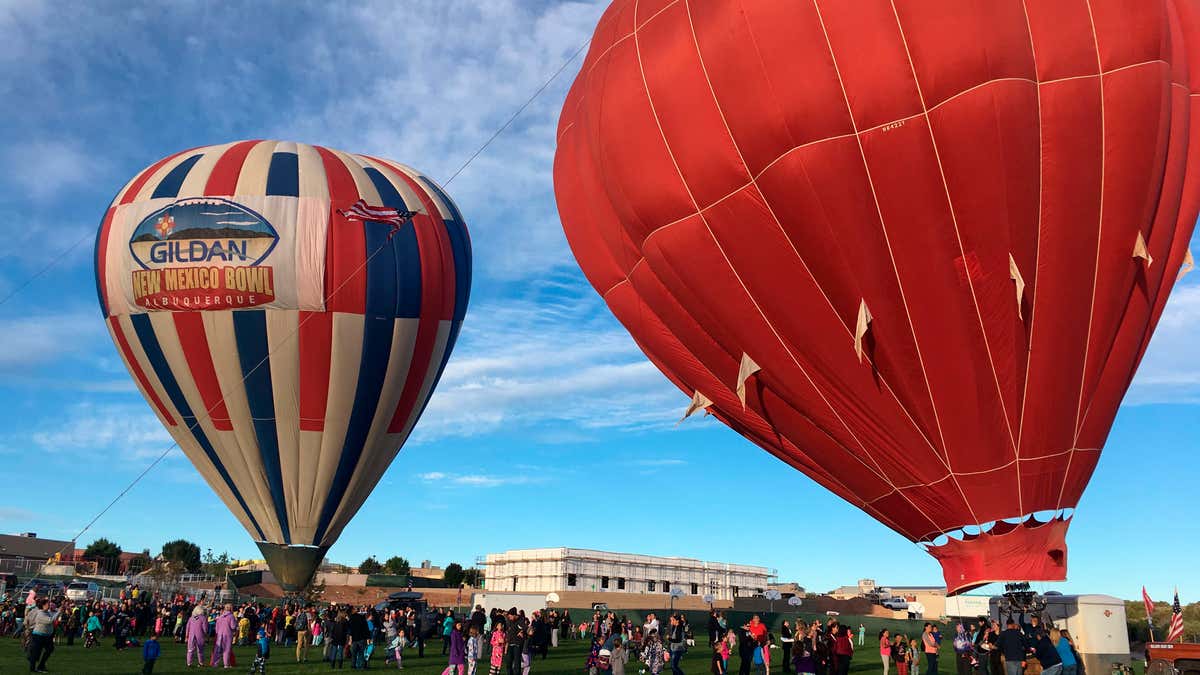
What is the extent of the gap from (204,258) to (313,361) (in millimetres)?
4397

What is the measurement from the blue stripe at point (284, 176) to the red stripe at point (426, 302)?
3.85 m

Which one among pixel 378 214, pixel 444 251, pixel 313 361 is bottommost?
pixel 313 361

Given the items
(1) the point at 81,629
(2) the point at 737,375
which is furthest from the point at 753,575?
(2) the point at 737,375

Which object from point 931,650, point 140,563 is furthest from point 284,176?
point 140,563

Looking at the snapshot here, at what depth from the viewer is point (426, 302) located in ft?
97.2

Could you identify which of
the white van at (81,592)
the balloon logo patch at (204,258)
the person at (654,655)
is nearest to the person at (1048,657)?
the person at (654,655)

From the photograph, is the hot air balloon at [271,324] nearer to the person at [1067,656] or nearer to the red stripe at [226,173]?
the red stripe at [226,173]

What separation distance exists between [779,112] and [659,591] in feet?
277

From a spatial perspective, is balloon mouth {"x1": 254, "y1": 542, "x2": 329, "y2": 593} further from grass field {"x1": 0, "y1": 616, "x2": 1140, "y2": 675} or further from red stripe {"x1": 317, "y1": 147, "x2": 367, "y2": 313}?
red stripe {"x1": 317, "y1": 147, "x2": 367, "y2": 313}

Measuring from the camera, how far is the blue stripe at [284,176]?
2819 cm

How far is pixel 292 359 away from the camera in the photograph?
27.5 metres

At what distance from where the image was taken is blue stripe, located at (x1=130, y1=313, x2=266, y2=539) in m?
27.9

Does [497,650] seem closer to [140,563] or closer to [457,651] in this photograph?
[457,651]

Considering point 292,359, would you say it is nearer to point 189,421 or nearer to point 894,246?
point 189,421
